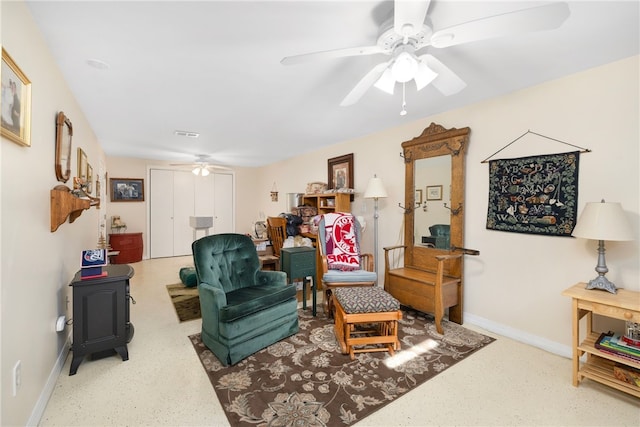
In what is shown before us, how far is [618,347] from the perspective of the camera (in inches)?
70.5

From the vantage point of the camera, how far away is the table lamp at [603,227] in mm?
1816

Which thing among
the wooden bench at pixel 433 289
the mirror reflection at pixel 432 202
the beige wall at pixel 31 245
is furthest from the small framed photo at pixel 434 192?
the beige wall at pixel 31 245

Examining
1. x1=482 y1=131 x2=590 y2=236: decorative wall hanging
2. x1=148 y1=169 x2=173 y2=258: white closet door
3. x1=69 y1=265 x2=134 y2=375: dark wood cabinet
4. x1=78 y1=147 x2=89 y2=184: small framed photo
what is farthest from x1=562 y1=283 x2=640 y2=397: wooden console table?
x1=148 y1=169 x2=173 y2=258: white closet door

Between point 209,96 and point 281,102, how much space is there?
68 centimetres

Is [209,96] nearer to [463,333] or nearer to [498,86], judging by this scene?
[498,86]

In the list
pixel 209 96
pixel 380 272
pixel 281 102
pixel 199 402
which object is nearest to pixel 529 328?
pixel 380 272

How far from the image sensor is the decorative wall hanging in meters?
2.26

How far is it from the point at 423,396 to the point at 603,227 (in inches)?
64.0

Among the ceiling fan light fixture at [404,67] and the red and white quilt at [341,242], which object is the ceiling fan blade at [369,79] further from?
the red and white quilt at [341,242]

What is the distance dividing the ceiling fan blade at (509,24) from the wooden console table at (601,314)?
172cm

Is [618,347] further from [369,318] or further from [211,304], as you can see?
[211,304]

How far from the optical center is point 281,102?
2.81 metres

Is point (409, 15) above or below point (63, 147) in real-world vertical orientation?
above

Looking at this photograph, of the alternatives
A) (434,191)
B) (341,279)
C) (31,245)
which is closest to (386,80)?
(434,191)
